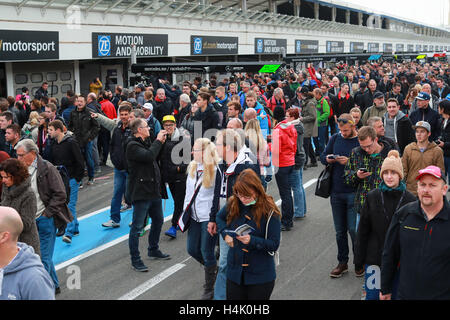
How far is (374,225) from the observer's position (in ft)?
15.8

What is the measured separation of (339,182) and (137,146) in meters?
2.44

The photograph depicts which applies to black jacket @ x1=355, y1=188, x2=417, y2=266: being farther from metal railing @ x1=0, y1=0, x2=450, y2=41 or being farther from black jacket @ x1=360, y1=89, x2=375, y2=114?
metal railing @ x1=0, y1=0, x2=450, y2=41

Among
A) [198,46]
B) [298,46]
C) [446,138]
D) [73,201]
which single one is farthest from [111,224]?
[298,46]

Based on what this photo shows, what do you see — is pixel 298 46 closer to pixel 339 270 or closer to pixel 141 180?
pixel 141 180

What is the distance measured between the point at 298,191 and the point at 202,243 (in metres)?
3.06

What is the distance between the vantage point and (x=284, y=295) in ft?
19.0

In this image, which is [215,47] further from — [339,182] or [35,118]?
[339,182]

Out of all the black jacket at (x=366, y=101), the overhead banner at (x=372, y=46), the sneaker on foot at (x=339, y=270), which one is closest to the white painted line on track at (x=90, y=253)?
the sneaker on foot at (x=339, y=270)

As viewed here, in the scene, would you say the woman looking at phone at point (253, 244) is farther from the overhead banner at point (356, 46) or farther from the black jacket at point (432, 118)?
the overhead banner at point (356, 46)

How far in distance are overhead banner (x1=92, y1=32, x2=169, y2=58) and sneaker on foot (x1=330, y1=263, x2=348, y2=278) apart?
15976mm

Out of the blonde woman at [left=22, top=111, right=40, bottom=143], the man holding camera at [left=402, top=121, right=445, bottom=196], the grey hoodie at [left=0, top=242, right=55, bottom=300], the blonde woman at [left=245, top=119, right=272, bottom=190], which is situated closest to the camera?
the grey hoodie at [left=0, top=242, right=55, bottom=300]

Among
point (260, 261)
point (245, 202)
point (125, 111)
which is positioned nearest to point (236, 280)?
point (260, 261)

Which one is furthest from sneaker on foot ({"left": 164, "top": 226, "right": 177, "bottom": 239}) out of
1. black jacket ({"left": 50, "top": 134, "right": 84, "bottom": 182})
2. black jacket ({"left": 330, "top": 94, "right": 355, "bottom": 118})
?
black jacket ({"left": 330, "top": 94, "right": 355, "bottom": 118})

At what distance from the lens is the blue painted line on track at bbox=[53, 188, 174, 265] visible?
7.44 m
